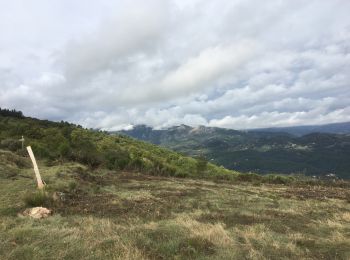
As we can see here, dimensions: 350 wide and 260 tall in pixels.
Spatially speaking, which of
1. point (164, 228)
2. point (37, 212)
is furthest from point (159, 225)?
point (37, 212)

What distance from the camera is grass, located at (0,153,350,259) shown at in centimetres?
1236

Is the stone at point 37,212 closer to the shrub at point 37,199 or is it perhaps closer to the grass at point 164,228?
the grass at point 164,228

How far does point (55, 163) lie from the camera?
4391 centimetres

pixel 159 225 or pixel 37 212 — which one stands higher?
pixel 37 212

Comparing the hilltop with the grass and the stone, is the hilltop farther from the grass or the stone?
the stone

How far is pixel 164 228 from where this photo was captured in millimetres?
16109

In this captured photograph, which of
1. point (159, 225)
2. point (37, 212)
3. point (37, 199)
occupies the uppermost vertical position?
point (37, 199)

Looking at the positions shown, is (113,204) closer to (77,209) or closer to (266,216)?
(77,209)

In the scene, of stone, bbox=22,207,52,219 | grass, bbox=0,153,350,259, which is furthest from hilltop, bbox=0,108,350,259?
stone, bbox=22,207,52,219

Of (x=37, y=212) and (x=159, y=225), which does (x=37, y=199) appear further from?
(x=159, y=225)

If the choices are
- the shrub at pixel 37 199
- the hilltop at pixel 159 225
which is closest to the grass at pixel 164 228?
the hilltop at pixel 159 225

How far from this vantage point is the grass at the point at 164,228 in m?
12.4

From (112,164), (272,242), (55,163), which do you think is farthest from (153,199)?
(112,164)

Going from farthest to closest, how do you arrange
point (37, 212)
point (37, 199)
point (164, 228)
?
1. point (37, 199)
2. point (37, 212)
3. point (164, 228)
